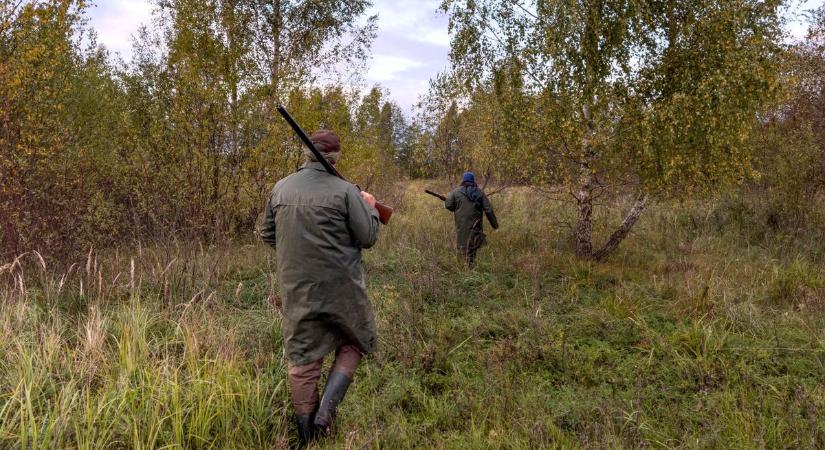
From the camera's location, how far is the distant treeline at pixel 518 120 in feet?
20.6

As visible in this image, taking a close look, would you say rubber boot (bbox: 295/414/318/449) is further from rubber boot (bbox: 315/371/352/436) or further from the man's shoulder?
the man's shoulder

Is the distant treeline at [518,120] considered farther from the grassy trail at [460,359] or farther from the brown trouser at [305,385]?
the brown trouser at [305,385]

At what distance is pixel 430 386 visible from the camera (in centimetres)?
410

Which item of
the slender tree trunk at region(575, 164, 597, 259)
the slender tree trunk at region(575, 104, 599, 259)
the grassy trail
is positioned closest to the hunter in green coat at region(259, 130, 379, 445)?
the grassy trail

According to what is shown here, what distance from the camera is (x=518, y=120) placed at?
26.5 ft

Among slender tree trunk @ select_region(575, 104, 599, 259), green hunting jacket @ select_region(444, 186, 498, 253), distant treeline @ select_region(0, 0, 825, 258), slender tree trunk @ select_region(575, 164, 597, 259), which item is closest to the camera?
distant treeline @ select_region(0, 0, 825, 258)

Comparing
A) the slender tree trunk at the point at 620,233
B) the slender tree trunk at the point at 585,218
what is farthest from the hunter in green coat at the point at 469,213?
the slender tree trunk at the point at 620,233

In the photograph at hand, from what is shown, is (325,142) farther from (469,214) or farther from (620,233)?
(620,233)

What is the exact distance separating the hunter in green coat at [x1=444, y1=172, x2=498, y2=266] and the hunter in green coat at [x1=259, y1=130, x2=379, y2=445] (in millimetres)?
5197

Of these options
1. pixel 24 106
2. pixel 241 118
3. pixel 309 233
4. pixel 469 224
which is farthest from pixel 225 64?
pixel 309 233

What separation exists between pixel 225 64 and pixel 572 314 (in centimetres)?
711

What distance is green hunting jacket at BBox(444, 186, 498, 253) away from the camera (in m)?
8.21

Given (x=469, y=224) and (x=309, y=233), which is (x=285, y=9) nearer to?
(x=469, y=224)

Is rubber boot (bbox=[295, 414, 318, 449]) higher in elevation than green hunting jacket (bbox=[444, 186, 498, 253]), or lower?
lower
